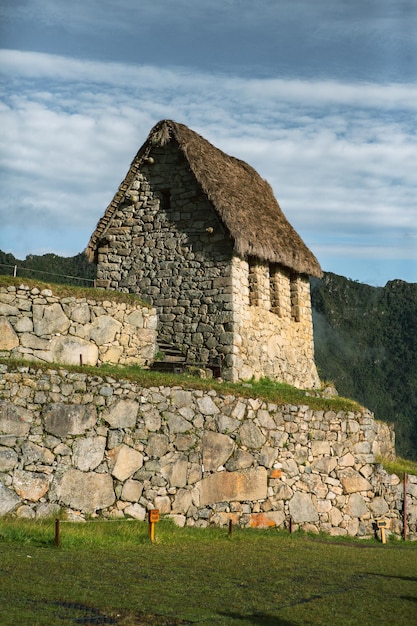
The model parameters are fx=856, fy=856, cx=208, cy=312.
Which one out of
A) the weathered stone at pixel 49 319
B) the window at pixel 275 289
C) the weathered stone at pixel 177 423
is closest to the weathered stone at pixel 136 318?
the weathered stone at pixel 49 319

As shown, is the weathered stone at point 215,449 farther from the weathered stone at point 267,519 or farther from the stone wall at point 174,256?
the stone wall at point 174,256

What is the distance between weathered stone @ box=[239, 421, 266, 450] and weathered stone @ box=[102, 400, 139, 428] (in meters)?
2.53

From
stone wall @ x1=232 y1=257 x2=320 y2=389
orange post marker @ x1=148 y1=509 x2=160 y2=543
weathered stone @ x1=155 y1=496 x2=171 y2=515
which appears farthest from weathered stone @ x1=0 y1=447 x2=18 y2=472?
stone wall @ x1=232 y1=257 x2=320 y2=389

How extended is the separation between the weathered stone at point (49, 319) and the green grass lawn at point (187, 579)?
4.78 metres

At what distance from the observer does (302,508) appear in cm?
1781

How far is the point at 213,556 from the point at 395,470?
27.7ft

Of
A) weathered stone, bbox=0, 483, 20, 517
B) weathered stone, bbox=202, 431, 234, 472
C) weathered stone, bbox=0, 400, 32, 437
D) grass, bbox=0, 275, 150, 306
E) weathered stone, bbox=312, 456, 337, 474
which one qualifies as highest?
grass, bbox=0, 275, 150, 306

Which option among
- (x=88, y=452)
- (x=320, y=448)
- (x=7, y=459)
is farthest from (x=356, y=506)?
(x=7, y=459)

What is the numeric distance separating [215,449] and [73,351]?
3821mm

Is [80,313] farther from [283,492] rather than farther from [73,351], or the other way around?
[283,492]

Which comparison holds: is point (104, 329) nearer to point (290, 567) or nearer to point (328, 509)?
point (328, 509)

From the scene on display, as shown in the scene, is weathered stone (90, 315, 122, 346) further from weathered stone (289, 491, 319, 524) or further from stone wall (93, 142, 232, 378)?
weathered stone (289, 491, 319, 524)

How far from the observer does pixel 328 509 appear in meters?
18.3

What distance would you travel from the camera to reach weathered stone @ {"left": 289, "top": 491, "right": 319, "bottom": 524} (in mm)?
17641
